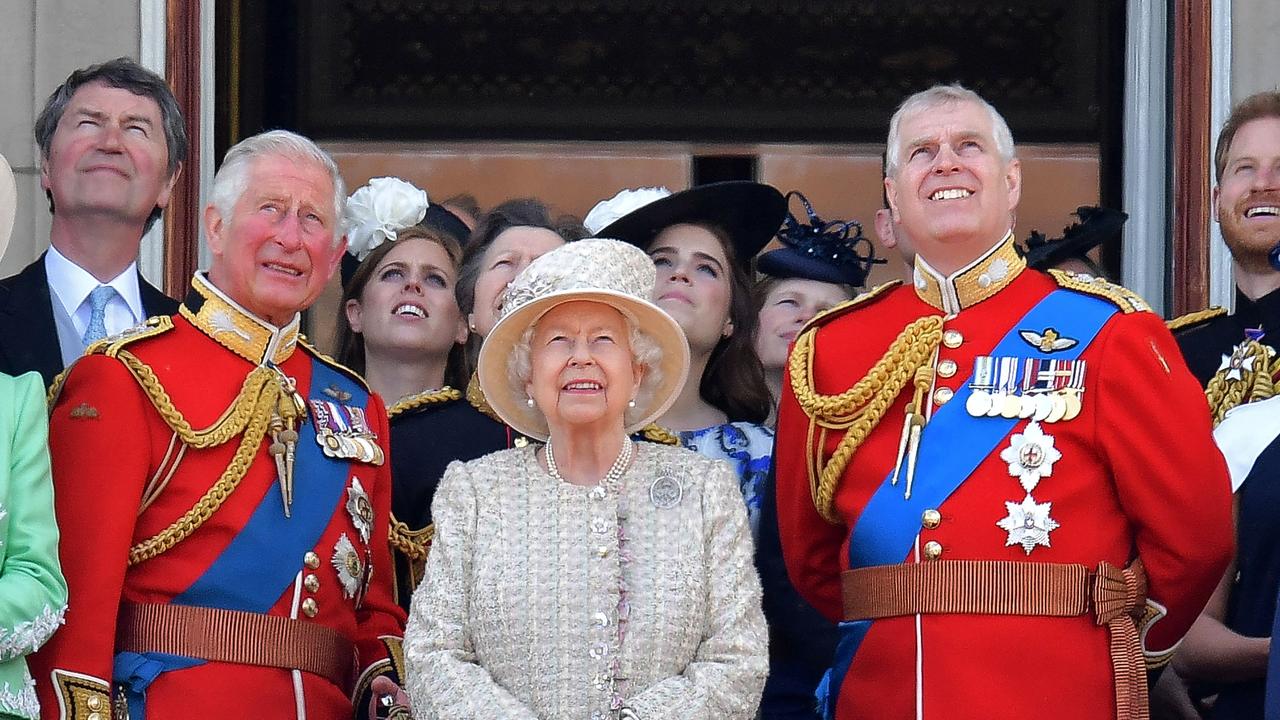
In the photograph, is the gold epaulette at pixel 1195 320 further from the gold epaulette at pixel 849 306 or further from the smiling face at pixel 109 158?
the smiling face at pixel 109 158

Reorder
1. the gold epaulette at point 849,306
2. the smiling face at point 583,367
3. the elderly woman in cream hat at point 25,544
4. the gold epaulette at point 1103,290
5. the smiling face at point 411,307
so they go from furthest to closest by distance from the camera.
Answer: the smiling face at point 411,307 < the gold epaulette at point 849,306 < the gold epaulette at point 1103,290 < the smiling face at point 583,367 < the elderly woman in cream hat at point 25,544

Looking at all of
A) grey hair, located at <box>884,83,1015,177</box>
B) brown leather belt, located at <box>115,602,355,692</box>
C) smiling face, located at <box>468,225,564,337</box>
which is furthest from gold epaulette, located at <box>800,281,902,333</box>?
brown leather belt, located at <box>115,602,355,692</box>

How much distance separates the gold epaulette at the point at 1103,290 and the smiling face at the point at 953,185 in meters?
0.16

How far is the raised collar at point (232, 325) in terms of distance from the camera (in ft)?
14.6

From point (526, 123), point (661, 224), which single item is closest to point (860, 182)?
point (526, 123)

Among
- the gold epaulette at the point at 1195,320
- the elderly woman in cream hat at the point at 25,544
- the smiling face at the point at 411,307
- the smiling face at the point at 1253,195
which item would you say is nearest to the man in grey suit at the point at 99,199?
the smiling face at the point at 411,307

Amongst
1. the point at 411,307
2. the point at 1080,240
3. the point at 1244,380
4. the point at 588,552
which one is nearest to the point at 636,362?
the point at 588,552

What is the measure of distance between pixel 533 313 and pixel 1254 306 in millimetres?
1768

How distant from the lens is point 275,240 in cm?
445

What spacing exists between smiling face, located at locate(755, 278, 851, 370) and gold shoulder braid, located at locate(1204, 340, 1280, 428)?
1.00 m

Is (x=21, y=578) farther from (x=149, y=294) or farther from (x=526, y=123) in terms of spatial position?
(x=526, y=123)

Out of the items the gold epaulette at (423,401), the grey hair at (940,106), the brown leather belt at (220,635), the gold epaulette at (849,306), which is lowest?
the brown leather belt at (220,635)

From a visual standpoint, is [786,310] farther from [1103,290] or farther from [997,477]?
[997,477]

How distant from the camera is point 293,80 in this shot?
6.86 meters
